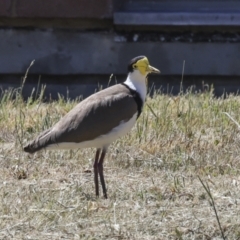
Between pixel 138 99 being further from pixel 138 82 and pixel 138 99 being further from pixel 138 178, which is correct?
pixel 138 178

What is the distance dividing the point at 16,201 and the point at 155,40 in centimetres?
400

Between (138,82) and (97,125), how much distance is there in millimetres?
506

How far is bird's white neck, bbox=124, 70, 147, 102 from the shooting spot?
5852mm

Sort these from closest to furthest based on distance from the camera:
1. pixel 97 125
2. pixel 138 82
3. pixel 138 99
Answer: pixel 97 125 < pixel 138 99 < pixel 138 82

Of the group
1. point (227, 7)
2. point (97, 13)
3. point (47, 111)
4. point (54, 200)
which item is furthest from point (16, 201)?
point (227, 7)

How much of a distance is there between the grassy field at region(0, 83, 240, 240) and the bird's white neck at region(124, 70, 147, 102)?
1.89 ft

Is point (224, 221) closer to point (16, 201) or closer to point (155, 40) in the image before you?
point (16, 201)

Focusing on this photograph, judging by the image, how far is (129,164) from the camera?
6.25 metres

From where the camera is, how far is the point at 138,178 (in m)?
5.95

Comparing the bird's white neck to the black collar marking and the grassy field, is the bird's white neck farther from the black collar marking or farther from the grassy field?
the grassy field

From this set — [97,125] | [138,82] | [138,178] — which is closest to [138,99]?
[138,82]

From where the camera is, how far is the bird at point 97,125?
18.1 feet

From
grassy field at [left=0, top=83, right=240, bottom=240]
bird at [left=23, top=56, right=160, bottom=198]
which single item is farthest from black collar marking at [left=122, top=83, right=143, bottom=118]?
grassy field at [left=0, top=83, right=240, bottom=240]

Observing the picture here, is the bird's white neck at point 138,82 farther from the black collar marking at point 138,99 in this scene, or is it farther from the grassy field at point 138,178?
the grassy field at point 138,178
